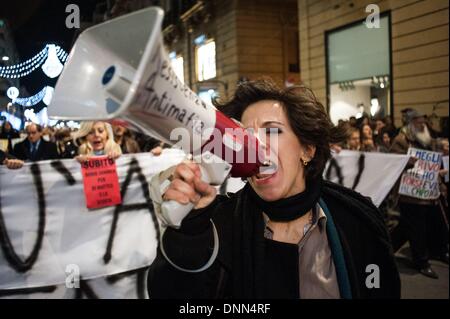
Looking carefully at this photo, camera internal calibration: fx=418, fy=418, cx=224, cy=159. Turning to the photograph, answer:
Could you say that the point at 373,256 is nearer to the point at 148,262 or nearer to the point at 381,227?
the point at 381,227

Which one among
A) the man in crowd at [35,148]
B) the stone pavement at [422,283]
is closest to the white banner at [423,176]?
the stone pavement at [422,283]

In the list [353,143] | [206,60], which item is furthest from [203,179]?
[206,60]

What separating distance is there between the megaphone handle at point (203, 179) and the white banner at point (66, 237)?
226 cm


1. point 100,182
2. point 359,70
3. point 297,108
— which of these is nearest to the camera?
point 297,108

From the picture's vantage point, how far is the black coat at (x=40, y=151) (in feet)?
11.6

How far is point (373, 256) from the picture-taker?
137 centimetres

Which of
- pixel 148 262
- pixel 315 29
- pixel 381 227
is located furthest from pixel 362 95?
pixel 381 227

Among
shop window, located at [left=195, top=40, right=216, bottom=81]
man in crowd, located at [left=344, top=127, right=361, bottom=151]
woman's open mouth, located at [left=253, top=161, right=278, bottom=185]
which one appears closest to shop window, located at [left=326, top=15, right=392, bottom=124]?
man in crowd, located at [left=344, top=127, right=361, bottom=151]

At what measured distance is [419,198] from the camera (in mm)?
4496

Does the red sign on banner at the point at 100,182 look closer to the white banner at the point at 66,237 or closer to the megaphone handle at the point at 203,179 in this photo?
the white banner at the point at 66,237

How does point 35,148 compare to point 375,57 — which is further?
point 375,57

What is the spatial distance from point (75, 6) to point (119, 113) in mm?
1123

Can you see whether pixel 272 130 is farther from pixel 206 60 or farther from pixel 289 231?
pixel 206 60

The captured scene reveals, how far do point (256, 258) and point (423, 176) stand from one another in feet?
12.1
